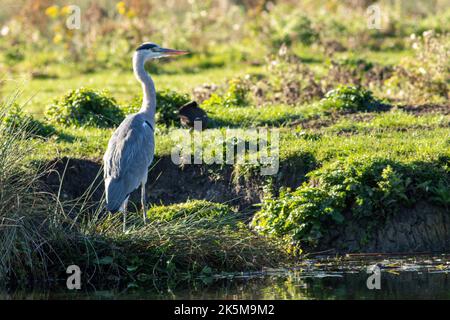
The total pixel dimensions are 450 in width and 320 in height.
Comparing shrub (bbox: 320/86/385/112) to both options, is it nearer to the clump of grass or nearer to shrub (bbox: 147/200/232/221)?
shrub (bbox: 147/200/232/221)

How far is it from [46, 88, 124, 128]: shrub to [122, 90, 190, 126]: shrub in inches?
12.5

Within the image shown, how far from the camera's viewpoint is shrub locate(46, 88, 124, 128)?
14422 millimetres

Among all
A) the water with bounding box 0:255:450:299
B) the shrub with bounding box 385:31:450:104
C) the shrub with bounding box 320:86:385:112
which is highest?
the shrub with bounding box 385:31:450:104

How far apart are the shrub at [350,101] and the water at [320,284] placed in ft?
14.9

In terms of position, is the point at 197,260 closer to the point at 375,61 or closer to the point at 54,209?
the point at 54,209

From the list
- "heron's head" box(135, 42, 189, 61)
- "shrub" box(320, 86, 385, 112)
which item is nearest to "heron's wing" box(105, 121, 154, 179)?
"heron's head" box(135, 42, 189, 61)

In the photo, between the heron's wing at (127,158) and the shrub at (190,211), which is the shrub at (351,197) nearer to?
the shrub at (190,211)

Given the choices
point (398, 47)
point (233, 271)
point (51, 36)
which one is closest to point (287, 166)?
point (233, 271)

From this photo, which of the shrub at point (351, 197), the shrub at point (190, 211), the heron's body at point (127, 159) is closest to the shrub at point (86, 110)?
the heron's body at point (127, 159)

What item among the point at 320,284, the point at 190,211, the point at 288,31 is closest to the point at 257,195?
the point at 190,211

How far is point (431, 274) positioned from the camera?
9.59 m

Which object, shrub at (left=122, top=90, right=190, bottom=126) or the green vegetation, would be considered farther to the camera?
shrub at (left=122, top=90, right=190, bottom=126)

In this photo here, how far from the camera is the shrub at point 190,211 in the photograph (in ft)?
35.2
